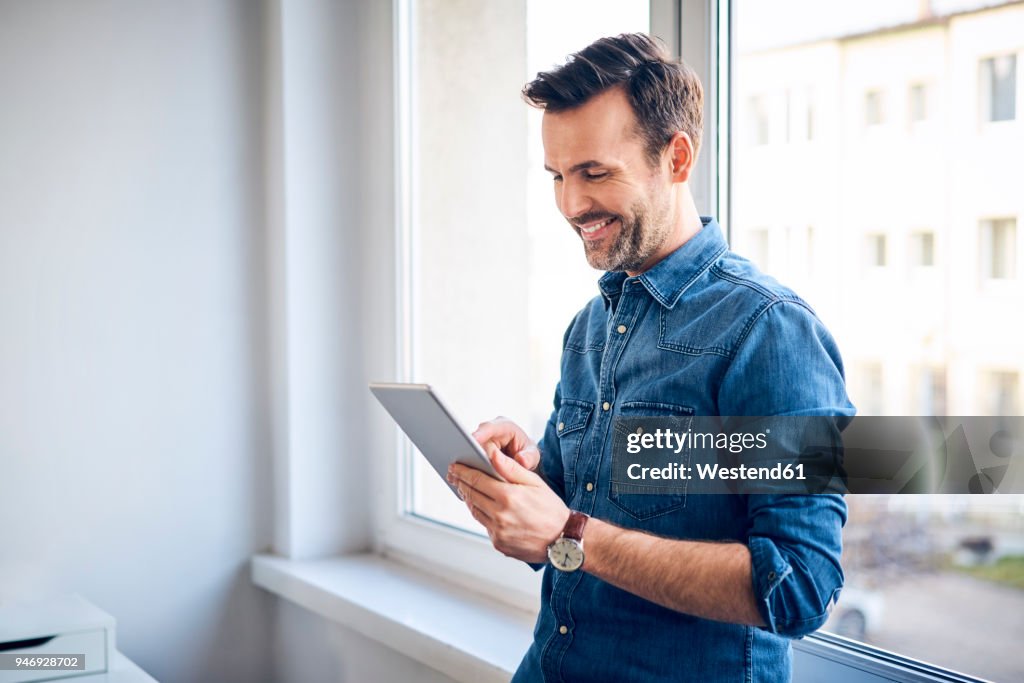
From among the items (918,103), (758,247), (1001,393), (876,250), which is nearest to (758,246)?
(758,247)

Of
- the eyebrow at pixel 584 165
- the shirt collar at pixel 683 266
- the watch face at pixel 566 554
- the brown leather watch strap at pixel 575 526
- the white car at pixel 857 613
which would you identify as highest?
the eyebrow at pixel 584 165

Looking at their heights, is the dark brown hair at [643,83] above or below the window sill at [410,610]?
above

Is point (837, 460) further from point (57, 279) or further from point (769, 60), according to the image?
point (57, 279)

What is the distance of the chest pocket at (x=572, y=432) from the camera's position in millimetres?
1057

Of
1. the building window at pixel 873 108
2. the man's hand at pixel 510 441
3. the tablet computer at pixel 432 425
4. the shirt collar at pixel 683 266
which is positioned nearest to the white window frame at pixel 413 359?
the building window at pixel 873 108

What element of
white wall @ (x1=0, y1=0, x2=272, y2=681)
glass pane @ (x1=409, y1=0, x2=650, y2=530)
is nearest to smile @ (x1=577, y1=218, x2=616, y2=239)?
glass pane @ (x1=409, y1=0, x2=650, y2=530)

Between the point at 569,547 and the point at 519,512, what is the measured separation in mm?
62

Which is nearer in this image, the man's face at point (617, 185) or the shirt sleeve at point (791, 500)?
the shirt sleeve at point (791, 500)

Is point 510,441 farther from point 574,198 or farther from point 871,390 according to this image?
point 871,390

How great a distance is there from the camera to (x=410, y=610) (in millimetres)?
1720

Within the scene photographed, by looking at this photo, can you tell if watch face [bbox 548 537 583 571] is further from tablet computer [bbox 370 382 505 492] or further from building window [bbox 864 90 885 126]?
building window [bbox 864 90 885 126]

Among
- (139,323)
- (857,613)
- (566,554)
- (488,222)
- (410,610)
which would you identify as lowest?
(410,610)

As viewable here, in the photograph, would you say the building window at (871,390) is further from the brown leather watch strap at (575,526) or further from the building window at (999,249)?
the brown leather watch strap at (575,526)

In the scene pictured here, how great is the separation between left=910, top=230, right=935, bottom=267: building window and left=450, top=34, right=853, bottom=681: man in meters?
0.26
